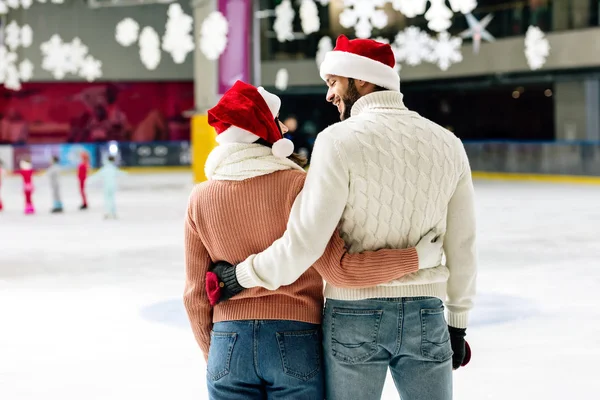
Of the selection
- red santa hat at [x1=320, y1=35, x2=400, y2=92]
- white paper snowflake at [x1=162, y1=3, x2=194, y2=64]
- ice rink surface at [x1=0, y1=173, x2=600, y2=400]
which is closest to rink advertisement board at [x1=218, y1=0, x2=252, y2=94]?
white paper snowflake at [x1=162, y1=3, x2=194, y2=64]

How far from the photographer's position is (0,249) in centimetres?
988

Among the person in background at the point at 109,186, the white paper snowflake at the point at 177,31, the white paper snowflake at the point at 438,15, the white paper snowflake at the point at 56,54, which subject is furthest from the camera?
the white paper snowflake at the point at 56,54

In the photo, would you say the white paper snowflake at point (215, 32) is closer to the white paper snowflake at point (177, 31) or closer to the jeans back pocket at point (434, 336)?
the white paper snowflake at point (177, 31)

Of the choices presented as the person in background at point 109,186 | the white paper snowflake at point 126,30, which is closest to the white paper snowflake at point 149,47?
the white paper snowflake at point 126,30

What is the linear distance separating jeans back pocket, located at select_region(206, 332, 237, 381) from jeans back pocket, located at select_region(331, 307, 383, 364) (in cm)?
23

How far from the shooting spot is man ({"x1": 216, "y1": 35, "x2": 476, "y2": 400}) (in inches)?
75.0

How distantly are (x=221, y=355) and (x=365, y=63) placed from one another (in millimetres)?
734

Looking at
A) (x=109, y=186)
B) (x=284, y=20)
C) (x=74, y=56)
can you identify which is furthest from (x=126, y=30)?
(x=74, y=56)

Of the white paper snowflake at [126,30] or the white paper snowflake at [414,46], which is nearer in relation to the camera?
the white paper snowflake at [126,30]

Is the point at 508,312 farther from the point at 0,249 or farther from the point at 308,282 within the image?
the point at 0,249

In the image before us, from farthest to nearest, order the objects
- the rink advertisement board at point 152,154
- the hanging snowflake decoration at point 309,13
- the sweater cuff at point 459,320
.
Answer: the rink advertisement board at point 152,154 < the hanging snowflake decoration at point 309,13 < the sweater cuff at point 459,320

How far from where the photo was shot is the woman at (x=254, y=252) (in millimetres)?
1935

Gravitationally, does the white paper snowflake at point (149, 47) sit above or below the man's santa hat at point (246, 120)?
above

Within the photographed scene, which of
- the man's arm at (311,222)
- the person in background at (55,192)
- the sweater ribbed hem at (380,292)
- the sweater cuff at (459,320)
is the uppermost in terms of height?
the man's arm at (311,222)
